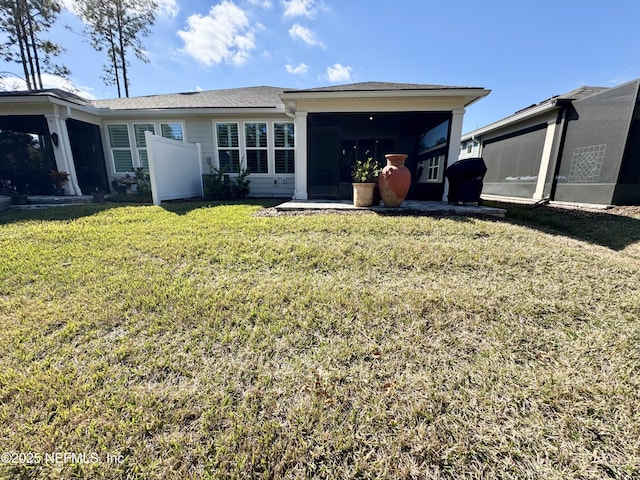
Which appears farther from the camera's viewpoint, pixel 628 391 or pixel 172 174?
pixel 172 174

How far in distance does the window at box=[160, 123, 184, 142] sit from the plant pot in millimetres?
7351

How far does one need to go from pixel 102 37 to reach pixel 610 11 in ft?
79.4

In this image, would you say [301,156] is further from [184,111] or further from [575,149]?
[575,149]

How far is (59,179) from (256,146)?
20.6ft

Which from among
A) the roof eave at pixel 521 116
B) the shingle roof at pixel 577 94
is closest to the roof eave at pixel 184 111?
the roof eave at pixel 521 116

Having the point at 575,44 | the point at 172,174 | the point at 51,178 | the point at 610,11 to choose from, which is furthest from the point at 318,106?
the point at 575,44

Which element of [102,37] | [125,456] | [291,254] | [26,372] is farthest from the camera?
[102,37]

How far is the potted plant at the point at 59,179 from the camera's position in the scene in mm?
8344

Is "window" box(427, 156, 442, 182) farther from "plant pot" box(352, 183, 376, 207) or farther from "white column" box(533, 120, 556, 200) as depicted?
"white column" box(533, 120, 556, 200)

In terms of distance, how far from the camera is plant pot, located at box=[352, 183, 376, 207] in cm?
605

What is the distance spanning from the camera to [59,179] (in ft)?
27.6

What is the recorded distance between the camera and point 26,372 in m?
1.69

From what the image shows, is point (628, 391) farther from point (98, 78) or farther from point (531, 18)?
point (98, 78)

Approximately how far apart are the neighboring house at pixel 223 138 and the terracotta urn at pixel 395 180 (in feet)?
7.17
